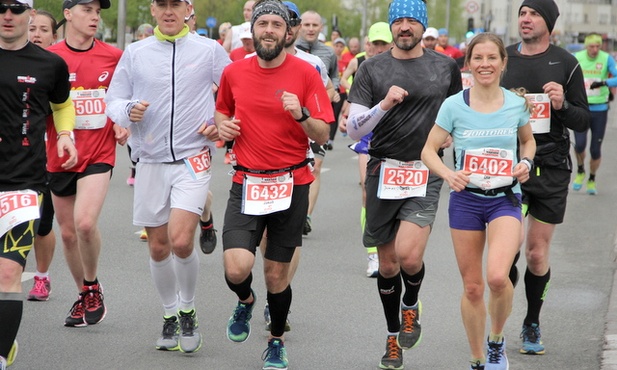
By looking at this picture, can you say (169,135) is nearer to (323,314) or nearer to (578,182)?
(323,314)

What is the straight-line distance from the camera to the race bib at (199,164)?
704 centimetres

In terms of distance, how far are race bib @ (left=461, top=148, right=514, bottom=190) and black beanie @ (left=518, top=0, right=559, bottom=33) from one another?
1389 mm

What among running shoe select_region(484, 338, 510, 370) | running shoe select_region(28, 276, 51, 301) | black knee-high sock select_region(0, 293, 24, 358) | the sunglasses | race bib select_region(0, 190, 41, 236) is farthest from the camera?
running shoe select_region(28, 276, 51, 301)

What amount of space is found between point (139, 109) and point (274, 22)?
1.01m

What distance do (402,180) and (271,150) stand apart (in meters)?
0.89

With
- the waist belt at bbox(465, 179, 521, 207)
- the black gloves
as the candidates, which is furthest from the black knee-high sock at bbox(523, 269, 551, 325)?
the black gloves

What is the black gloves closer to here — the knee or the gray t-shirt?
the gray t-shirt

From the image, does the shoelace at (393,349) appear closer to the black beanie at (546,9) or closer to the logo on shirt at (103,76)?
the black beanie at (546,9)

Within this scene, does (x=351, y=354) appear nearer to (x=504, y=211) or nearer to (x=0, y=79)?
(x=504, y=211)

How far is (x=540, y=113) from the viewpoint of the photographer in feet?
23.5

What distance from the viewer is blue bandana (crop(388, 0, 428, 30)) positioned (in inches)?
271

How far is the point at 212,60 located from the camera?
23.5 feet

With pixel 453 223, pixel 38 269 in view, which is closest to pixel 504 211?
pixel 453 223

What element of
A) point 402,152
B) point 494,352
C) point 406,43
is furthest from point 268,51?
point 494,352
